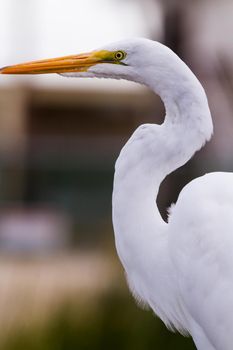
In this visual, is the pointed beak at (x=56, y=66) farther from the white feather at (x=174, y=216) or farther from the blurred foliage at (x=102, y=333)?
the blurred foliage at (x=102, y=333)

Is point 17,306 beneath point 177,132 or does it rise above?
beneath

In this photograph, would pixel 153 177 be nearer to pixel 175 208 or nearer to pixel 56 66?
pixel 175 208

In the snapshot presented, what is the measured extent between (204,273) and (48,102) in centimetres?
1181

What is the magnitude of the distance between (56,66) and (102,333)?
6.61 ft

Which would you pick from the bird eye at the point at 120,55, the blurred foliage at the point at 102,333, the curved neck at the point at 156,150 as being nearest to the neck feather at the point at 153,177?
the curved neck at the point at 156,150

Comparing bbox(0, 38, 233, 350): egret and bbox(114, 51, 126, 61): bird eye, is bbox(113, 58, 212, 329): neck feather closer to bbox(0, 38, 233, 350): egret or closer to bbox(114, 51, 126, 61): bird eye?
bbox(0, 38, 233, 350): egret

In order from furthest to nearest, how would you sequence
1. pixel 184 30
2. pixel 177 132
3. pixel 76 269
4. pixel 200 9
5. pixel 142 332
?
pixel 76 269 → pixel 200 9 → pixel 184 30 → pixel 142 332 → pixel 177 132

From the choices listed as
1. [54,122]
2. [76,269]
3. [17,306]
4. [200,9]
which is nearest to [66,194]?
[76,269]

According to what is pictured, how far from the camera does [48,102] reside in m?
14.2

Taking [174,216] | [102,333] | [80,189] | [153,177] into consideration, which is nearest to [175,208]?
[174,216]

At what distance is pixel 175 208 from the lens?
2.66 m

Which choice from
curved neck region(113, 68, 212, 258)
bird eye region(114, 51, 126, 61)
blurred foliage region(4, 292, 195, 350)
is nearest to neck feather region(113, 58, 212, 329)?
curved neck region(113, 68, 212, 258)

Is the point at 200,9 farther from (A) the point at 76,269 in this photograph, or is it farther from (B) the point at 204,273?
(B) the point at 204,273

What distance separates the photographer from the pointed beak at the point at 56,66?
2.56 m
